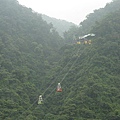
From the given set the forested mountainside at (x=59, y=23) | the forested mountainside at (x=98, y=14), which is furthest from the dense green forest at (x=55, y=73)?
the forested mountainside at (x=59, y=23)

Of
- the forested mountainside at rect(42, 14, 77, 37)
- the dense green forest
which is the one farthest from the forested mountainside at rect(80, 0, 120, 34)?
the forested mountainside at rect(42, 14, 77, 37)

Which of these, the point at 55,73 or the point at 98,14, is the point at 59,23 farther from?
the point at 55,73

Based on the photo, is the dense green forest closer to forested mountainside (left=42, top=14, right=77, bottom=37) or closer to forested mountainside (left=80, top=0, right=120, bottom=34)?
forested mountainside (left=80, top=0, right=120, bottom=34)

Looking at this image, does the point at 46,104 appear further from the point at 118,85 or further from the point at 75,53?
the point at 75,53

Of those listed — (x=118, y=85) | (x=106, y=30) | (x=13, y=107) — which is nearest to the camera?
(x=13, y=107)

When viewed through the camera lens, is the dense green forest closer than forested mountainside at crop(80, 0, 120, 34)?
Yes

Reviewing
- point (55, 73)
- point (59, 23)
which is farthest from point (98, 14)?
point (55, 73)

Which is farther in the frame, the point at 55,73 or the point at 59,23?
the point at 59,23

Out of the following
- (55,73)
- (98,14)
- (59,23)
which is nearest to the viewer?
(55,73)

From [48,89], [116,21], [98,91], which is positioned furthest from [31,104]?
[116,21]
